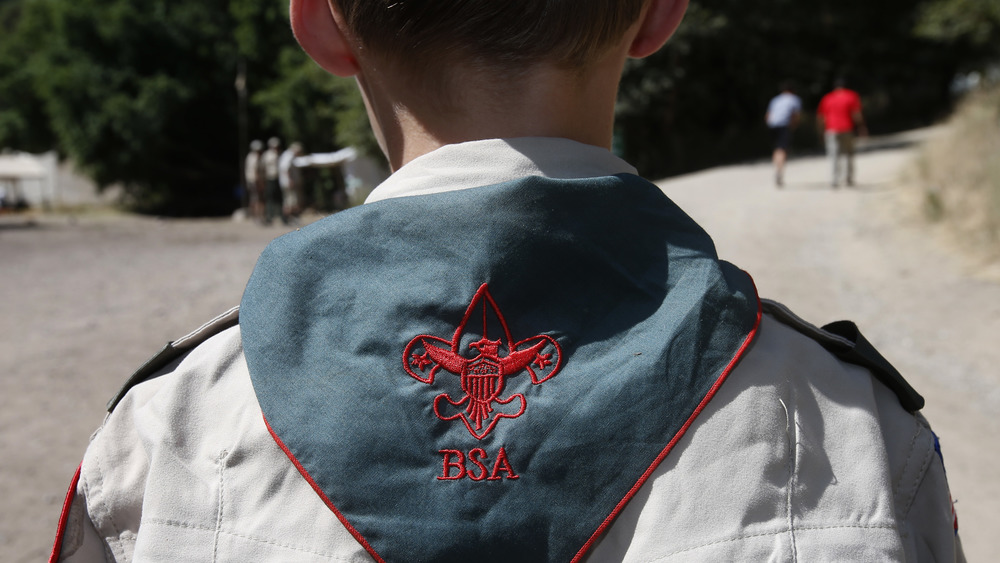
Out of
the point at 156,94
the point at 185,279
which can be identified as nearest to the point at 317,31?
the point at 185,279

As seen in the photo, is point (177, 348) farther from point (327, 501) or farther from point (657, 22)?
point (657, 22)

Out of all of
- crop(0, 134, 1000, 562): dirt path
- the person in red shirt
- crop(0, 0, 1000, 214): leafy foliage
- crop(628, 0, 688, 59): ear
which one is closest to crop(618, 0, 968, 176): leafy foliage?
crop(0, 0, 1000, 214): leafy foliage

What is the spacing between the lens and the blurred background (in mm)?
6102

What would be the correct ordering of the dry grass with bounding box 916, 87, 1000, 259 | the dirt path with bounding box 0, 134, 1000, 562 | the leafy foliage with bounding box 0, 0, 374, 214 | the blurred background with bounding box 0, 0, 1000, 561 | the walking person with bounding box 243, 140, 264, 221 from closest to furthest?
1. the dirt path with bounding box 0, 134, 1000, 562
2. the blurred background with bounding box 0, 0, 1000, 561
3. the dry grass with bounding box 916, 87, 1000, 259
4. the walking person with bounding box 243, 140, 264, 221
5. the leafy foliage with bounding box 0, 0, 374, 214

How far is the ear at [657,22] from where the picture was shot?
984 millimetres

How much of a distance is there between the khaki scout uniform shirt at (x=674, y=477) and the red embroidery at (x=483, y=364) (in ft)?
0.51

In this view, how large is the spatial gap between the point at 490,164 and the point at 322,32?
26cm

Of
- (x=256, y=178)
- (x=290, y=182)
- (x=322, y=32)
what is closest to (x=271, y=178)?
(x=290, y=182)

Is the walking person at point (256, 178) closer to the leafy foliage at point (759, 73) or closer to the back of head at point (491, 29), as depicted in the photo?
the leafy foliage at point (759, 73)

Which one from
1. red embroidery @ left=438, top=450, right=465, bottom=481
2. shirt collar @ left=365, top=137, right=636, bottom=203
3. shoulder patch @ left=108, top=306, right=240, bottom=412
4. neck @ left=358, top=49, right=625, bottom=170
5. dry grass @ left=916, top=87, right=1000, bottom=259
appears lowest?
dry grass @ left=916, top=87, right=1000, bottom=259

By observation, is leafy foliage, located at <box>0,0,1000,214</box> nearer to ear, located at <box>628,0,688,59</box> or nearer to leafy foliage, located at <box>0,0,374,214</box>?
leafy foliage, located at <box>0,0,374,214</box>

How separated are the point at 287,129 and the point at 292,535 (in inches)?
1037

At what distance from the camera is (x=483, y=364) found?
2.84ft

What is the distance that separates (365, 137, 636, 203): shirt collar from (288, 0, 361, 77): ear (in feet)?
0.54
